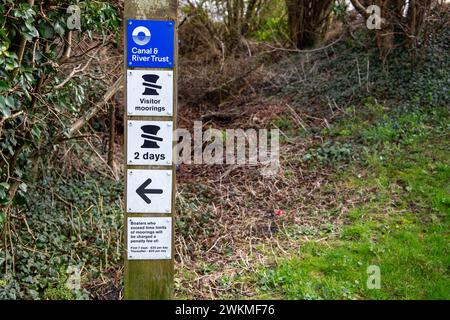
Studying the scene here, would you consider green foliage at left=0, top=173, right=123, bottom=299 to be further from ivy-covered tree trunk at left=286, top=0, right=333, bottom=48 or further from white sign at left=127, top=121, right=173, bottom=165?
ivy-covered tree trunk at left=286, top=0, right=333, bottom=48

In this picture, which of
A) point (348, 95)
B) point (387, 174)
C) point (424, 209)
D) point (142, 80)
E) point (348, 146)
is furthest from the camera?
point (348, 95)

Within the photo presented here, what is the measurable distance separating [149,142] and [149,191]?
0.32 meters

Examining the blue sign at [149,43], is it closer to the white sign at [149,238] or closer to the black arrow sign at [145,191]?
the black arrow sign at [145,191]

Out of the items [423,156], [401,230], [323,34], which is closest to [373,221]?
[401,230]

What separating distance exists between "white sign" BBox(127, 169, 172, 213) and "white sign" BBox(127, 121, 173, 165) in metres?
0.07

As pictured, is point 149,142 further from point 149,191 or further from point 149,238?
point 149,238

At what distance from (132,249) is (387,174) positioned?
469 centimetres

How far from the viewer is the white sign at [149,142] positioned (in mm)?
3350

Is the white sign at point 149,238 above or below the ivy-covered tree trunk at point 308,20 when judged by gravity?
Answer: below

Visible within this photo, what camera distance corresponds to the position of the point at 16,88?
176 inches

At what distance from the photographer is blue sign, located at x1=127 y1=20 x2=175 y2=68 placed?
10.8ft

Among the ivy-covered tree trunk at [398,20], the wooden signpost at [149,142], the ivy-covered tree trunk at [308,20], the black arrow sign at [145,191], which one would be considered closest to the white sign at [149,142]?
the wooden signpost at [149,142]

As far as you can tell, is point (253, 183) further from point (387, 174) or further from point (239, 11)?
point (239, 11)

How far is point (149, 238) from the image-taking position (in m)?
3.42
